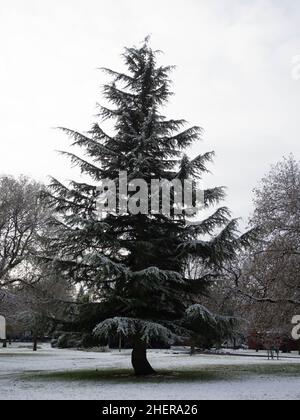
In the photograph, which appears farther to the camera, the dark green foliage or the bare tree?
the bare tree

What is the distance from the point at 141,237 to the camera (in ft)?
62.1

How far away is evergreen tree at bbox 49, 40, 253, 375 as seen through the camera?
17109mm

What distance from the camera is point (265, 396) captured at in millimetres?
12539

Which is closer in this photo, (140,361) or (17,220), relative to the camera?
(140,361)

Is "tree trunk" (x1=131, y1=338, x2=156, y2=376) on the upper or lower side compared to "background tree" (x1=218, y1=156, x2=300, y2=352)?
lower

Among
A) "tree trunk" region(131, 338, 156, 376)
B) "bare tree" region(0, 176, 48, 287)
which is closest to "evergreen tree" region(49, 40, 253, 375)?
"tree trunk" region(131, 338, 156, 376)

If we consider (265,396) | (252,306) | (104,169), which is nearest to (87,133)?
(104,169)

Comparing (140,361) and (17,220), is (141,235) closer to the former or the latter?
(140,361)

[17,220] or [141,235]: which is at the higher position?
[17,220]

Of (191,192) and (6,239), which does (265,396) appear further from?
(6,239)

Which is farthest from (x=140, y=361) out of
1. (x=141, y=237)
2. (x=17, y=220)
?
(x=17, y=220)

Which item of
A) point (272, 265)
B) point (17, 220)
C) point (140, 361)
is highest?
point (17, 220)

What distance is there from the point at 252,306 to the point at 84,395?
10969 mm

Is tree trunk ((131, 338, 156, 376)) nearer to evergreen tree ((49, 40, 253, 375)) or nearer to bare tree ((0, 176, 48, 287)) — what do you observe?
evergreen tree ((49, 40, 253, 375))
